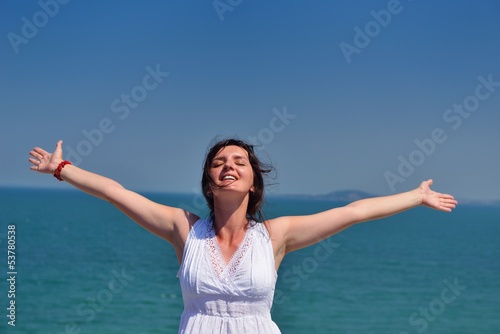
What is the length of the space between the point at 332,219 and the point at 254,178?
387 mm

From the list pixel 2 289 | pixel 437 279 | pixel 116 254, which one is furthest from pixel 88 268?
pixel 437 279

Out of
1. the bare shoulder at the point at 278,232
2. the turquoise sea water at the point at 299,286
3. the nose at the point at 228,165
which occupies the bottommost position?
the bare shoulder at the point at 278,232

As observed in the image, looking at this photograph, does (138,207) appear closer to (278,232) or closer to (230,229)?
(230,229)

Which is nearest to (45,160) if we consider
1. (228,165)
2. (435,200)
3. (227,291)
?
(228,165)

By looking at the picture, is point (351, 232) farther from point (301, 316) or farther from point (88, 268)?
point (301, 316)

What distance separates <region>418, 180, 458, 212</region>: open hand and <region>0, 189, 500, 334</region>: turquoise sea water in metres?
4.97

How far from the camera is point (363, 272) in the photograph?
95.2ft

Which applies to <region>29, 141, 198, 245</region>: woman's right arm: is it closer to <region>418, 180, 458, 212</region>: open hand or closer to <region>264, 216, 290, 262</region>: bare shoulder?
<region>264, 216, 290, 262</region>: bare shoulder

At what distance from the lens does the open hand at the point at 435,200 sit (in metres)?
3.63

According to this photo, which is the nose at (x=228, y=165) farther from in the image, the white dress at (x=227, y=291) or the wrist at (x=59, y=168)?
the wrist at (x=59, y=168)

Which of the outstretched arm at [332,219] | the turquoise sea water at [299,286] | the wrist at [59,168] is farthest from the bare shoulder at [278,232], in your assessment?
the turquoise sea water at [299,286]

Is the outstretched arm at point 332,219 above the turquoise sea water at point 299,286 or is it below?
below

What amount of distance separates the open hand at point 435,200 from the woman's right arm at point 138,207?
1019mm

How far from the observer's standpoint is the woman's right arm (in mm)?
3475
